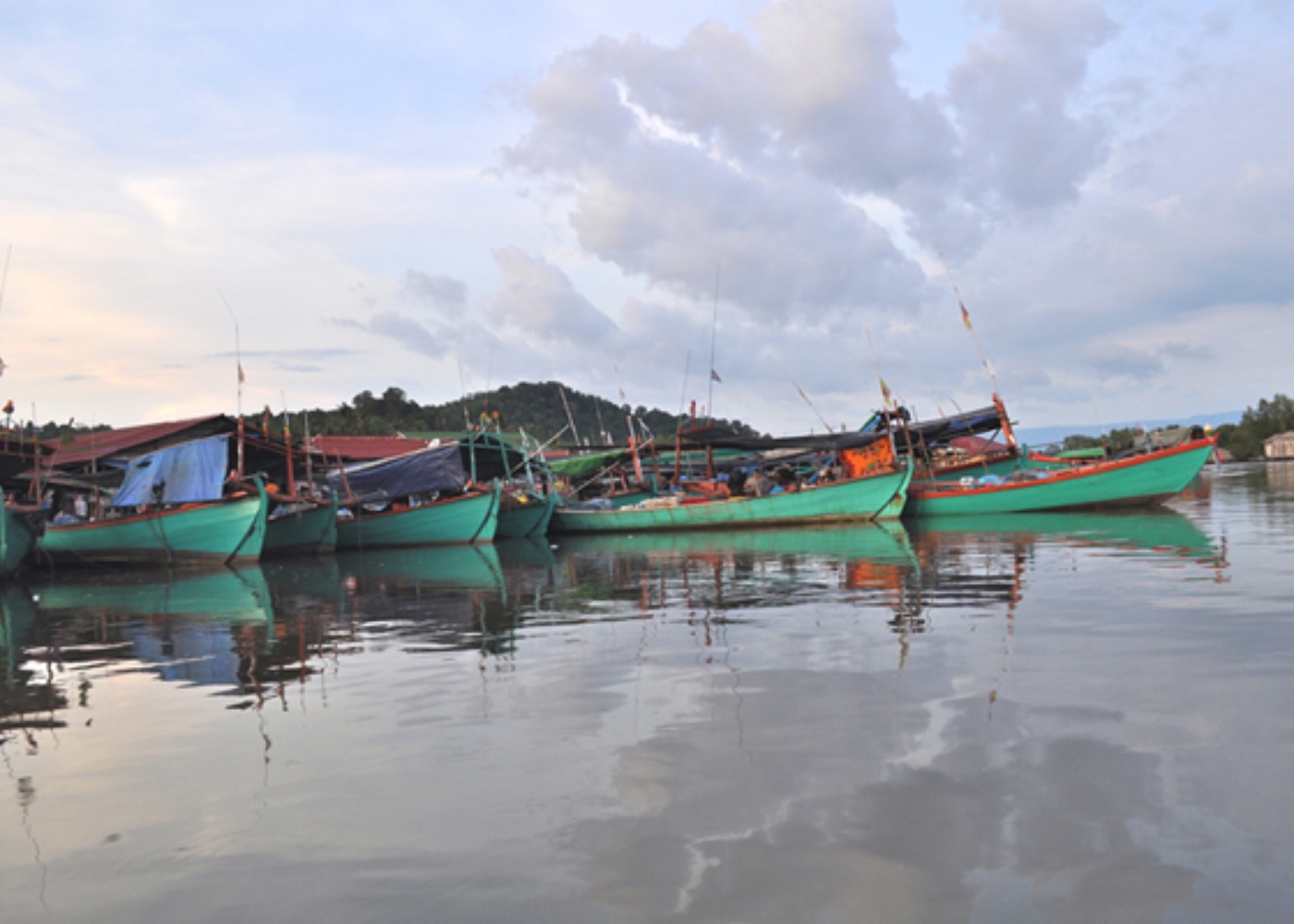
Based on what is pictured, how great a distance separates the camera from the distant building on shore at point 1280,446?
84.2 metres

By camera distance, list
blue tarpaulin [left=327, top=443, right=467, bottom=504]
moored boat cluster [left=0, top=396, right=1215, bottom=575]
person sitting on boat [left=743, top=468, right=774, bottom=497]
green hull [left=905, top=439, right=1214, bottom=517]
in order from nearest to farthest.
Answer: moored boat cluster [left=0, top=396, right=1215, bottom=575] < green hull [left=905, top=439, right=1214, bottom=517] < blue tarpaulin [left=327, top=443, right=467, bottom=504] < person sitting on boat [left=743, top=468, right=774, bottom=497]

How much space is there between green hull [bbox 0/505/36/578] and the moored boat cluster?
0.16 feet

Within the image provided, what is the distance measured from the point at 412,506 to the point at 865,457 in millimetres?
13448

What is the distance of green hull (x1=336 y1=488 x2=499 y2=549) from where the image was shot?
85.1 feet

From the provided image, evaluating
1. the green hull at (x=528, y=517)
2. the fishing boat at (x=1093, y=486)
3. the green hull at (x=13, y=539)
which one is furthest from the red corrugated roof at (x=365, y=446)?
the fishing boat at (x=1093, y=486)

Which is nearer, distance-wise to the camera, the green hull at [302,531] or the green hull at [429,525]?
the green hull at [302,531]

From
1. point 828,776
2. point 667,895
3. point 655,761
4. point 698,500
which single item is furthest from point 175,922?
point 698,500

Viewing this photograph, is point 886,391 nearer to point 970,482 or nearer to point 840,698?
point 970,482

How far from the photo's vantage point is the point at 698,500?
A: 28281 millimetres

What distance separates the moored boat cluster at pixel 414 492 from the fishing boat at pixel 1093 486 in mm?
35

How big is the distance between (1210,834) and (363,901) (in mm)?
3267

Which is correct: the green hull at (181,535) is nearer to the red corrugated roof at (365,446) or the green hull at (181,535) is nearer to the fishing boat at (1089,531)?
the red corrugated roof at (365,446)

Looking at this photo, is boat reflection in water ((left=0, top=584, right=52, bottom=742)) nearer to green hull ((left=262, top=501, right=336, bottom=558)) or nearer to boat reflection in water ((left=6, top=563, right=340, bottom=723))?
boat reflection in water ((left=6, top=563, right=340, bottom=723))


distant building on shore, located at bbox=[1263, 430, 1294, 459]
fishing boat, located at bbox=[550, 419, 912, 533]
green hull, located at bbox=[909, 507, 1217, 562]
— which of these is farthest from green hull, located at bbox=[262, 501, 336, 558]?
distant building on shore, located at bbox=[1263, 430, 1294, 459]
